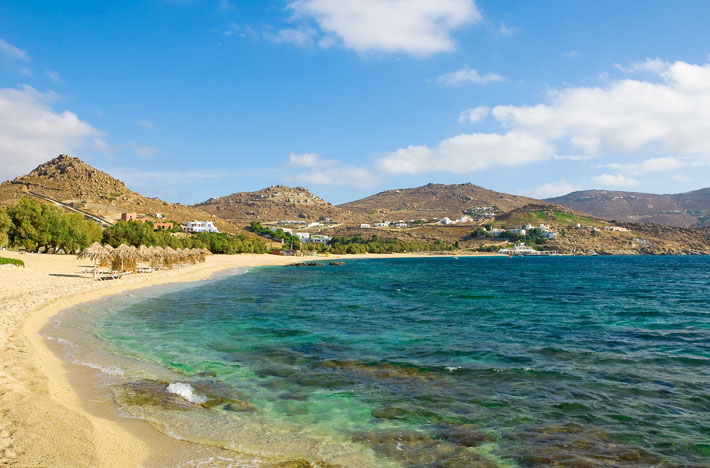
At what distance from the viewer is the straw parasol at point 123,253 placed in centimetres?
3912

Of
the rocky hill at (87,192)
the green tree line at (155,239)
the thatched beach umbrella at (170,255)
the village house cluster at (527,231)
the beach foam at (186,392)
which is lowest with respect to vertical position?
the beach foam at (186,392)

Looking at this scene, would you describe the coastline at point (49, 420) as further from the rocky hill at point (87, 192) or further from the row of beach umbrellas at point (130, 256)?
the rocky hill at point (87, 192)

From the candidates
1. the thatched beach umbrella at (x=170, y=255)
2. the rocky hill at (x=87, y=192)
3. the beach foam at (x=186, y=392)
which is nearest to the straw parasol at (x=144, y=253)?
the thatched beach umbrella at (x=170, y=255)

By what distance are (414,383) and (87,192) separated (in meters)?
159

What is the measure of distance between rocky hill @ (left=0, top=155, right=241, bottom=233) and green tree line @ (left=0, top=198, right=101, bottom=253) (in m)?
62.4

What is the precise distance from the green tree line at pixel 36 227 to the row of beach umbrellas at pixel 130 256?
12314mm

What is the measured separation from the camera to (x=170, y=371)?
12000mm

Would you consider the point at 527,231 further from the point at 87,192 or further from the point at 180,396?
the point at 180,396

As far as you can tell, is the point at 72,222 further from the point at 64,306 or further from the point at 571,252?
the point at 571,252

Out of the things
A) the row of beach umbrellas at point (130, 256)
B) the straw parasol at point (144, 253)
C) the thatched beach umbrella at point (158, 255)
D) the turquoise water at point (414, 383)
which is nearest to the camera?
the turquoise water at point (414, 383)

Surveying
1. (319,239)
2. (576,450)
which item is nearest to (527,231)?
(319,239)

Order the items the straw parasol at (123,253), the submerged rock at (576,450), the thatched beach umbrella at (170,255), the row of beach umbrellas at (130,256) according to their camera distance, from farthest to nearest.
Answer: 1. the thatched beach umbrella at (170,255)
2. the straw parasol at (123,253)
3. the row of beach umbrellas at (130,256)
4. the submerged rock at (576,450)

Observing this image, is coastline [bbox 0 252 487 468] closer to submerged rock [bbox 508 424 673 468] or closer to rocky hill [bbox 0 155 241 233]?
submerged rock [bbox 508 424 673 468]

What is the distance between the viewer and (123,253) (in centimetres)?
3997
